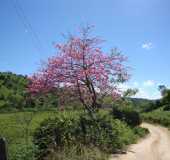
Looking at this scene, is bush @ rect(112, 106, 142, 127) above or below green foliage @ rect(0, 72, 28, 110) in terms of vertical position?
below

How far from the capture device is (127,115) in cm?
2819

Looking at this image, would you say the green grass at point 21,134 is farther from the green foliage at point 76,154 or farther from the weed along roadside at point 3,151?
the weed along roadside at point 3,151

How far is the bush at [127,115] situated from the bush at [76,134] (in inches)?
445

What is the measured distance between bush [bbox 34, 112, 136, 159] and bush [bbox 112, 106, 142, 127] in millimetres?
11312

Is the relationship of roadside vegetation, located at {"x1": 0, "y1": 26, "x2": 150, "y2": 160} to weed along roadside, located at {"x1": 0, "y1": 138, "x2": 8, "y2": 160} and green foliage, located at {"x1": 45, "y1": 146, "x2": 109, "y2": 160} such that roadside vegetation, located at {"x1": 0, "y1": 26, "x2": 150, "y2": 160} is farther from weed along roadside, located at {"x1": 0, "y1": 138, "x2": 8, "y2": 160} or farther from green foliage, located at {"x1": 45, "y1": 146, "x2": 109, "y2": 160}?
weed along roadside, located at {"x1": 0, "y1": 138, "x2": 8, "y2": 160}

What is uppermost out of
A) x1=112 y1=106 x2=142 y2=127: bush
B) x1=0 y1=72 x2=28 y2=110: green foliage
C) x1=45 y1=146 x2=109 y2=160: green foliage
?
x1=0 y1=72 x2=28 y2=110: green foliage

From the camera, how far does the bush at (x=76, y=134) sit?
11243 millimetres

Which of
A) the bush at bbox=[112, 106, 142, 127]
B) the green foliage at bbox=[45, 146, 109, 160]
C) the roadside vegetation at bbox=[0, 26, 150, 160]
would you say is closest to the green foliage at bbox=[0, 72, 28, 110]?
the roadside vegetation at bbox=[0, 26, 150, 160]

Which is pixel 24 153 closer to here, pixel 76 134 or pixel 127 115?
pixel 76 134

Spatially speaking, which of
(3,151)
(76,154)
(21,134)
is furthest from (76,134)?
(21,134)

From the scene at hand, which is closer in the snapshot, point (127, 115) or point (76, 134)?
point (76, 134)

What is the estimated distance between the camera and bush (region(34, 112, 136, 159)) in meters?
11.2

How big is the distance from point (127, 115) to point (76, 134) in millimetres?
16193

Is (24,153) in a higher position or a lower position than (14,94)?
lower
